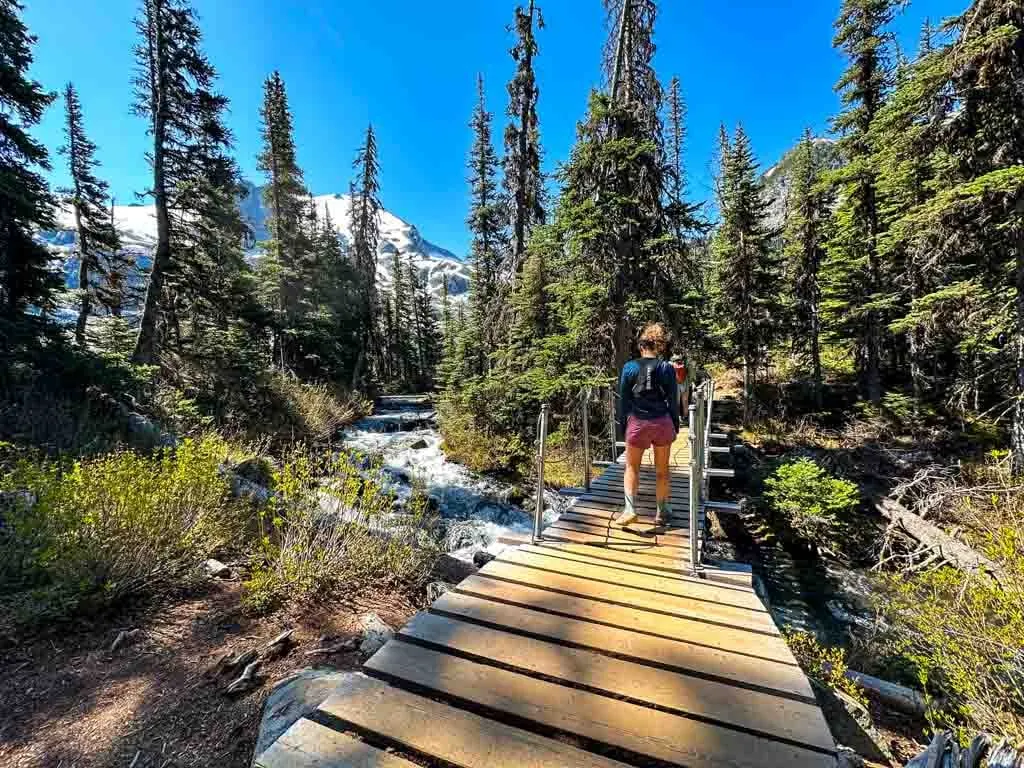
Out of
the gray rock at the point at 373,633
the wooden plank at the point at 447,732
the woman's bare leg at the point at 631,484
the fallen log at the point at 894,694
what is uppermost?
the woman's bare leg at the point at 631,484

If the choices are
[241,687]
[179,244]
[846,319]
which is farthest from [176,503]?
[846,319]

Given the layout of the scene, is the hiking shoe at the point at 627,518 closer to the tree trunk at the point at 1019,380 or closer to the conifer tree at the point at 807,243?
the tree trunk at the point at 1019,380

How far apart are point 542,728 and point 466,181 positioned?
26.6 meters

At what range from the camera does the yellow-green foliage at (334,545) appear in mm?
3613

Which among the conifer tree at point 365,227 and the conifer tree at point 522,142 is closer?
the conifer tree at point 522,142

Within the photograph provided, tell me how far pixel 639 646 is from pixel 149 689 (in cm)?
308

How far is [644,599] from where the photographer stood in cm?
284

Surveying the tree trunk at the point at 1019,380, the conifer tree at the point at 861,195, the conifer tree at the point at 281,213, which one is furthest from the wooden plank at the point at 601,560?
the conifer tree at the point at 281,213

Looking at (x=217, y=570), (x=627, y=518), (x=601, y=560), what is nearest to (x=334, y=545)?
(x=217, y=570)

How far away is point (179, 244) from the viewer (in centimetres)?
1251

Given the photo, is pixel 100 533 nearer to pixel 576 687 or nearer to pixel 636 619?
pixel 576 687

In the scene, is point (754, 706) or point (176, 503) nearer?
point (754, 706)

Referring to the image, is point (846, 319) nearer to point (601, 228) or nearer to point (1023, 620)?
point (601, 228)

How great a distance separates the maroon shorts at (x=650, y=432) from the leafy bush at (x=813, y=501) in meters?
7.04
